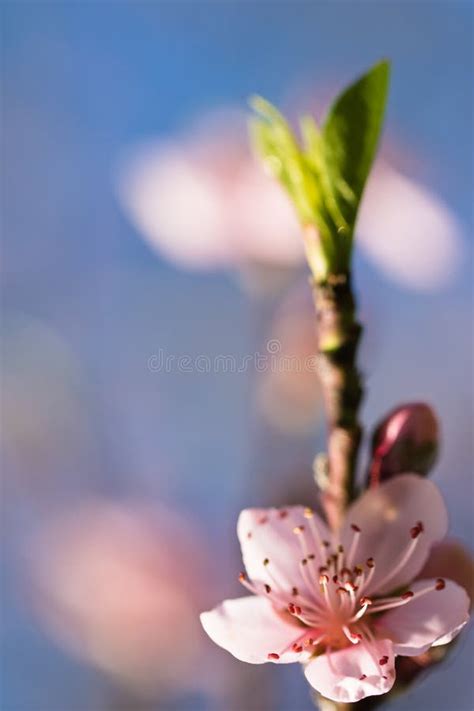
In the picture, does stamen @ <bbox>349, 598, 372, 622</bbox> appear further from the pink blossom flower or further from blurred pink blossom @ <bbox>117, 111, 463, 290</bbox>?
blurred pink blossom @ <bbox>117, 111, 463, 290</bbox>

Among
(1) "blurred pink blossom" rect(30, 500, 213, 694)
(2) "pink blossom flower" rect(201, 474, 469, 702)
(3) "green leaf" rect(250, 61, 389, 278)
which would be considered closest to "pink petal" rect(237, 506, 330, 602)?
(2) "pink blossom flower" rect(201, 474, 469, 702)

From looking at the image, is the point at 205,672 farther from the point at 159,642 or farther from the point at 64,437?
the point at 64,437

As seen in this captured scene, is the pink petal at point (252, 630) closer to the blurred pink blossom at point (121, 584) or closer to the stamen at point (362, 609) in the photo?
the stamen at point (362, 609)

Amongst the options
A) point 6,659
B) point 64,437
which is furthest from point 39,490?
point 6,659

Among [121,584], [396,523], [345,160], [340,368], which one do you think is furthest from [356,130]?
[121,584]

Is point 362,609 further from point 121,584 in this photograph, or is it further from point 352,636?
point 121,584

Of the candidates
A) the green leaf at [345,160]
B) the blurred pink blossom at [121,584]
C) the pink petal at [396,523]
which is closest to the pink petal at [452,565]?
the pink petal at [396,523]
